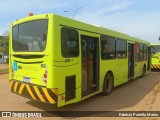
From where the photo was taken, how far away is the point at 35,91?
6.86 meters

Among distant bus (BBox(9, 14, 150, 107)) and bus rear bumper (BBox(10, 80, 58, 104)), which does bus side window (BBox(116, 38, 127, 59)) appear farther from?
bus rear bumper (BBox(10, 80, 58, 104))

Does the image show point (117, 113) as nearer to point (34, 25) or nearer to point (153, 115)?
point (153, 115)

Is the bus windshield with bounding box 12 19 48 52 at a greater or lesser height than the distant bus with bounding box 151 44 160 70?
greater

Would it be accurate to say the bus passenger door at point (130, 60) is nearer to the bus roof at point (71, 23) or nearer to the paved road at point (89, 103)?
the paved road at point (89, 103)

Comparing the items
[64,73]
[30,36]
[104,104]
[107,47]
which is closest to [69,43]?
[64,73]

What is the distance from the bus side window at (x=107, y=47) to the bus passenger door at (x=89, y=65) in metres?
0.53

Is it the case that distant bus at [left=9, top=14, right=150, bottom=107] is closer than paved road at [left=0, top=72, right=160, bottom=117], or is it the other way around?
distant bus at [left=9, top=14, right=150, bottom=107]

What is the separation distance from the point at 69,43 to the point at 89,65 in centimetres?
175

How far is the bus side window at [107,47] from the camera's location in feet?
30.9

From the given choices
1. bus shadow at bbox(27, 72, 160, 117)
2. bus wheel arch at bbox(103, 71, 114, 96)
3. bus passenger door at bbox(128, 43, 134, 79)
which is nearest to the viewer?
bus shadow at bbox(27, 72, 160, 117)

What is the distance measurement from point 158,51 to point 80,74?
16869 millimetres

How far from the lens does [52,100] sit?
252 inches

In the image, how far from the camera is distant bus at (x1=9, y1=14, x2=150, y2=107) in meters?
6.47

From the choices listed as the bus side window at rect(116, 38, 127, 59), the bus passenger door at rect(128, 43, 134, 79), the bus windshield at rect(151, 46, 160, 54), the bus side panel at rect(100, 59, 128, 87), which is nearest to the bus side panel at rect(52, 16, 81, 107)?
the bus side panel at rect(100, 59, 128, 87)
